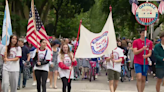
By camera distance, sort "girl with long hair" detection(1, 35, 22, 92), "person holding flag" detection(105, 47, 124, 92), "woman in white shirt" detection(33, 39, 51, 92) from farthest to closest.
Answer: "person holding flag" detection(105, 47, 124, 92) → "woman in white shirt" detection(33, 39, 51, 92) → "girl with long hair" detection(1, 35, 22, 92)

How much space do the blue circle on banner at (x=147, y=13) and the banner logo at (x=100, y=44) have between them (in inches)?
67.4

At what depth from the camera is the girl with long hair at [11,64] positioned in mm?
8484

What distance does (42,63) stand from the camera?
9.41 metres

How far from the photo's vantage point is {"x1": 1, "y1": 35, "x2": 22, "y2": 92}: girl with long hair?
27.8ft

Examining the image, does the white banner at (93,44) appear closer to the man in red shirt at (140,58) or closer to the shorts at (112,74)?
the man in red shirt at (140,58)

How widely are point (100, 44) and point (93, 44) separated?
0.20m

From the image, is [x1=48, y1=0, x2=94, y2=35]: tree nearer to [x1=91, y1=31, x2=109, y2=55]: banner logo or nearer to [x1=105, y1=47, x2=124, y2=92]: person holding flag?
[x1=105, y1=47, x2=124, y2=92]: person holding flag

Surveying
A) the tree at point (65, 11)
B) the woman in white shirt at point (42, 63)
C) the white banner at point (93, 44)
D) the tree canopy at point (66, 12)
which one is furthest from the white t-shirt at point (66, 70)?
the tree at point (65, 11)

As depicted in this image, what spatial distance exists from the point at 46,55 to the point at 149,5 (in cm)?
350

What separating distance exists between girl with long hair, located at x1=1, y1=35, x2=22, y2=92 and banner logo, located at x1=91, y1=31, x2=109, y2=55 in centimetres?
200

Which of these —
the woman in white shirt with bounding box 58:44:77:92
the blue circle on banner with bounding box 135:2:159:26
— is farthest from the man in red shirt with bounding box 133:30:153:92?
the woman in white shirt with bounding box 58:44:77:92

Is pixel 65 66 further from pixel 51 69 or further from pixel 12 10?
pixel 12 10

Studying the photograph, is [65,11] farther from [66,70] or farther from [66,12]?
[66,70]

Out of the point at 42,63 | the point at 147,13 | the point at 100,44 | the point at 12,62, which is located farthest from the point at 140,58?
the point at 12,62
